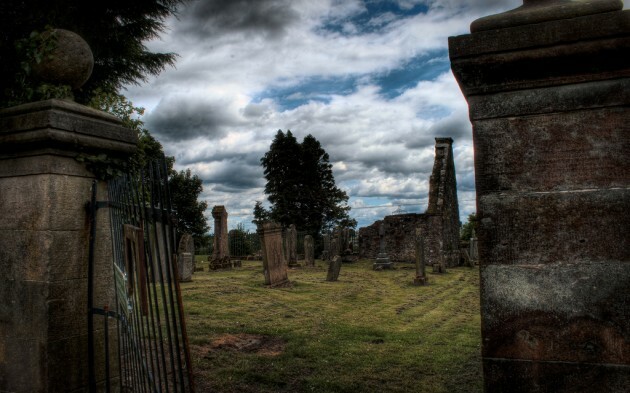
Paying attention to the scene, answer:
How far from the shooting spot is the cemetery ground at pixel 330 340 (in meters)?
4.80

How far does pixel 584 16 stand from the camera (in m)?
1.87

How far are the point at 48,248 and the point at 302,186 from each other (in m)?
31.2

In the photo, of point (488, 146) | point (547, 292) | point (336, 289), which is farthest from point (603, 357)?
point (336, 289)

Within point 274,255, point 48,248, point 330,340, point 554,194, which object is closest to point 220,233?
point 274,255

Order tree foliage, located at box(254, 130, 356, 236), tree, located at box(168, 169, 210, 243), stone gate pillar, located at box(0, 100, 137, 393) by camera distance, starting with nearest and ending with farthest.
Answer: stone gate pillar, located at box(0, 100, 137, 393)
tree, located at box(168, 169, 210, 243)
tree foliage, located at box(254, 130, 356, 236)

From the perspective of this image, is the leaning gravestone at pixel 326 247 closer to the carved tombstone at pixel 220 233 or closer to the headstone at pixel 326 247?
the headstone at pixel 326 247

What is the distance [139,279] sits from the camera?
2.21 meters

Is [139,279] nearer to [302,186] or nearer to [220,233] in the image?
[220,233]

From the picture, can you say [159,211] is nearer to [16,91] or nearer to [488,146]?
[488,146]

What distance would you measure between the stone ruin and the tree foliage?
25.2ft

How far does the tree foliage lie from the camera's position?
32.9 metres

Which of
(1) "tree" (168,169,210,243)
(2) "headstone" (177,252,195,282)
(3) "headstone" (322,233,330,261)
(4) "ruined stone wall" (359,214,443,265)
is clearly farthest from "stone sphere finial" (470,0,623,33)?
(1) "tree" (168,169,210,243)

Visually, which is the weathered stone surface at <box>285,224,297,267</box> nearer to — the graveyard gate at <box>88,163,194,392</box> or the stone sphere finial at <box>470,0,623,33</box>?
the graveyard gate at <box>88,163,194,392</box>

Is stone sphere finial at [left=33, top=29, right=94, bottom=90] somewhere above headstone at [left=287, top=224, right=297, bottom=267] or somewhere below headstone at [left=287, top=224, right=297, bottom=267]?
above
